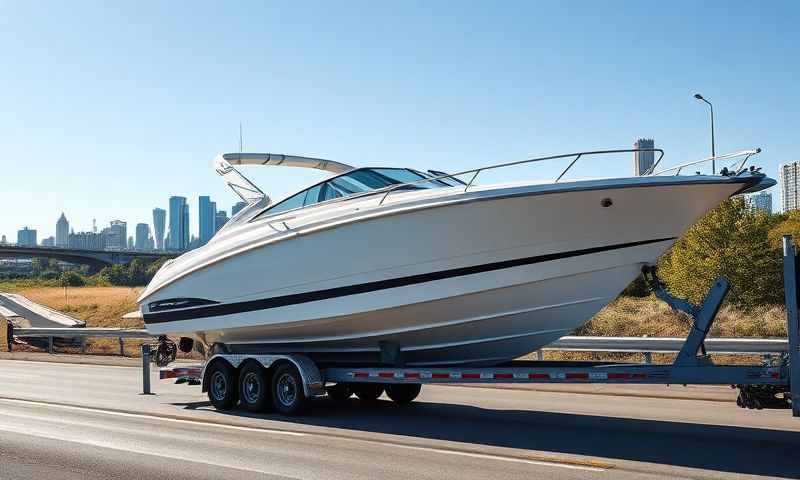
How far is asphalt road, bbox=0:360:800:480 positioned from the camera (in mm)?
7121

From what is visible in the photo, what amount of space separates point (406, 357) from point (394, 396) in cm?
141

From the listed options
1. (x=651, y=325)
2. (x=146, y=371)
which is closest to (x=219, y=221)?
(x=146, y=371)

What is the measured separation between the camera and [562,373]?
8.89 m

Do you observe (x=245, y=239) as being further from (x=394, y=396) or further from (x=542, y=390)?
(x=542, y=390)

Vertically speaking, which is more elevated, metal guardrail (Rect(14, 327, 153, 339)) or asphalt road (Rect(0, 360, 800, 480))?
metal guardrail (Rect(14, 327, 153, 339))

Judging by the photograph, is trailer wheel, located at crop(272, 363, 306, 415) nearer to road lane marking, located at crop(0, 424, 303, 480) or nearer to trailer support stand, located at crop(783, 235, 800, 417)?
road lane marking, located at crop(0, 424, 303, 480)

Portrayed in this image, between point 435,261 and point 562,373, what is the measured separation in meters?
2.02

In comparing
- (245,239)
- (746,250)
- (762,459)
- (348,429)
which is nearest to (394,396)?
(348,429)

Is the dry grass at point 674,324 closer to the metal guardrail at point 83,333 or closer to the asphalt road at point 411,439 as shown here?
the asphalt road at point 411,439

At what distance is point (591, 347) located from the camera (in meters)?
14.9

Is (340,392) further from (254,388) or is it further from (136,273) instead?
(136,273)

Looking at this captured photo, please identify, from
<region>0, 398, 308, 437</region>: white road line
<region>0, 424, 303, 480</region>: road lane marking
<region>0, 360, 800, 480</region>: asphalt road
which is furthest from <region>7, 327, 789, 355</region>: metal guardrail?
<region>0, 424, 303, 480</region>: road lane marking

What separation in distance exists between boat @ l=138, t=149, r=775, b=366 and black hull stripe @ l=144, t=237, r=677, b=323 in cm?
2

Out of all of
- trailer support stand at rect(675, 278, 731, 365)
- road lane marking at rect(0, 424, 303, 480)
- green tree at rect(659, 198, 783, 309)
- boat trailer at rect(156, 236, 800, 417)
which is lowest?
road lane marking at rect(0, 424, 303, 480)
